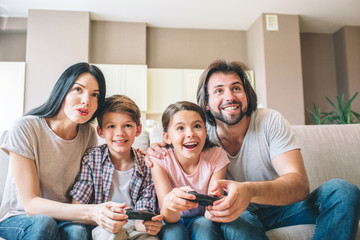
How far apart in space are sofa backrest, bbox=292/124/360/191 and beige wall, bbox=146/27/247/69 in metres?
3.49

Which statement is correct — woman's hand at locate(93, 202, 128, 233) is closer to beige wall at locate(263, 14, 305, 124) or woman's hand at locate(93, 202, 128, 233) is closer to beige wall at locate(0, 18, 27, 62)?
beige wall at locate(263, 14, 305, 124)

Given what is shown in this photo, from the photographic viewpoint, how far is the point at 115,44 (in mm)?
4695

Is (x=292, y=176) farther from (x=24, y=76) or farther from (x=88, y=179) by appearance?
(x=24, y=76)

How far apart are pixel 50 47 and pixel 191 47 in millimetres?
2400

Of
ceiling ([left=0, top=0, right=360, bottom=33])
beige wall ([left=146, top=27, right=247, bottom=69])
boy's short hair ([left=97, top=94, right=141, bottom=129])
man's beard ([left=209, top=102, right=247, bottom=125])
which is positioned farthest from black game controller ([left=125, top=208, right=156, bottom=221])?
beige wall ([left=146, top=27, right=247, bottom=69])

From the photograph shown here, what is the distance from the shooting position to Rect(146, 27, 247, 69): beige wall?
16.4 ft

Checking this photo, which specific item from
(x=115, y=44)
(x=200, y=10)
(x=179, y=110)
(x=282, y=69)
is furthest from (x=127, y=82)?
(x=179, y=110)

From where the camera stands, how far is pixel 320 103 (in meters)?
5.19

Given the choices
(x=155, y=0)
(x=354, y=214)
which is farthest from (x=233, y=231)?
(x=155, y=0)

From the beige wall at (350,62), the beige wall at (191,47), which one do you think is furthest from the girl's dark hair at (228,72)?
the beige wall at (350,62)

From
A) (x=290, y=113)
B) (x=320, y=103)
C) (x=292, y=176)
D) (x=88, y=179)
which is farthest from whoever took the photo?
(x=320, y=103)

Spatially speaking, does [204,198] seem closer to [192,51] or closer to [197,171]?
[197,171]

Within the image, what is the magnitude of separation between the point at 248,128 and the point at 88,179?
0.83 metres

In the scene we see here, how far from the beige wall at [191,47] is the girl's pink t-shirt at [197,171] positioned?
3.87 metres
